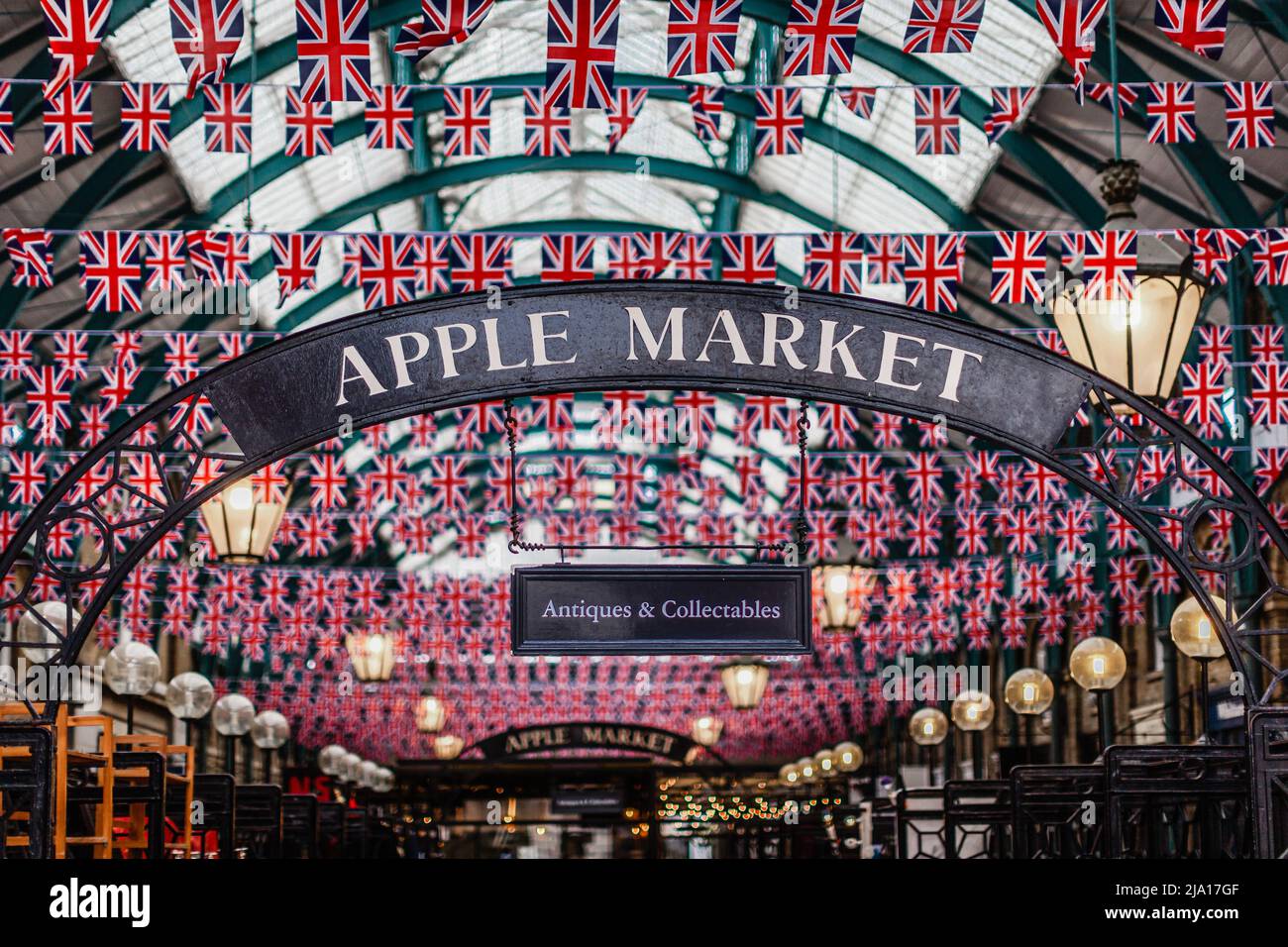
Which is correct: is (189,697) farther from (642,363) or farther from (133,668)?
(642,363)

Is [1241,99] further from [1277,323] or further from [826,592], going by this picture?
[826,592]

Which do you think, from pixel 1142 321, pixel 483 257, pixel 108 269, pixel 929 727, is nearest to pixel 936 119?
pixel 1142 321

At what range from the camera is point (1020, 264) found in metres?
14.3

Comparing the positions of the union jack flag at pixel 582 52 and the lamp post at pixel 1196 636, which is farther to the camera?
the lamp post at pixel 1196 636

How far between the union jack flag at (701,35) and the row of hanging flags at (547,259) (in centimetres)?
329

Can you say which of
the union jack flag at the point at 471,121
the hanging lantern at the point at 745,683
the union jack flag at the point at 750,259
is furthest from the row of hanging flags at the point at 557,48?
the hanging lantern at the point at 745,683

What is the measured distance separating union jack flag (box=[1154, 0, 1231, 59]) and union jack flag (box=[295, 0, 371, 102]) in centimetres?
459

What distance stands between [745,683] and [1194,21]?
47.0 ft

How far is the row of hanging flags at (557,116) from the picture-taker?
1179 centimetres

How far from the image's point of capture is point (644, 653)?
8.91 metres

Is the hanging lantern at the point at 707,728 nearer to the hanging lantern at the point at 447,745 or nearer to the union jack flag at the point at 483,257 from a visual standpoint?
the hanging lantern at the point at 447,745

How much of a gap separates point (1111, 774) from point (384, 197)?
13256 millimetres

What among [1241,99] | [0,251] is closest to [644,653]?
[1241,99]
